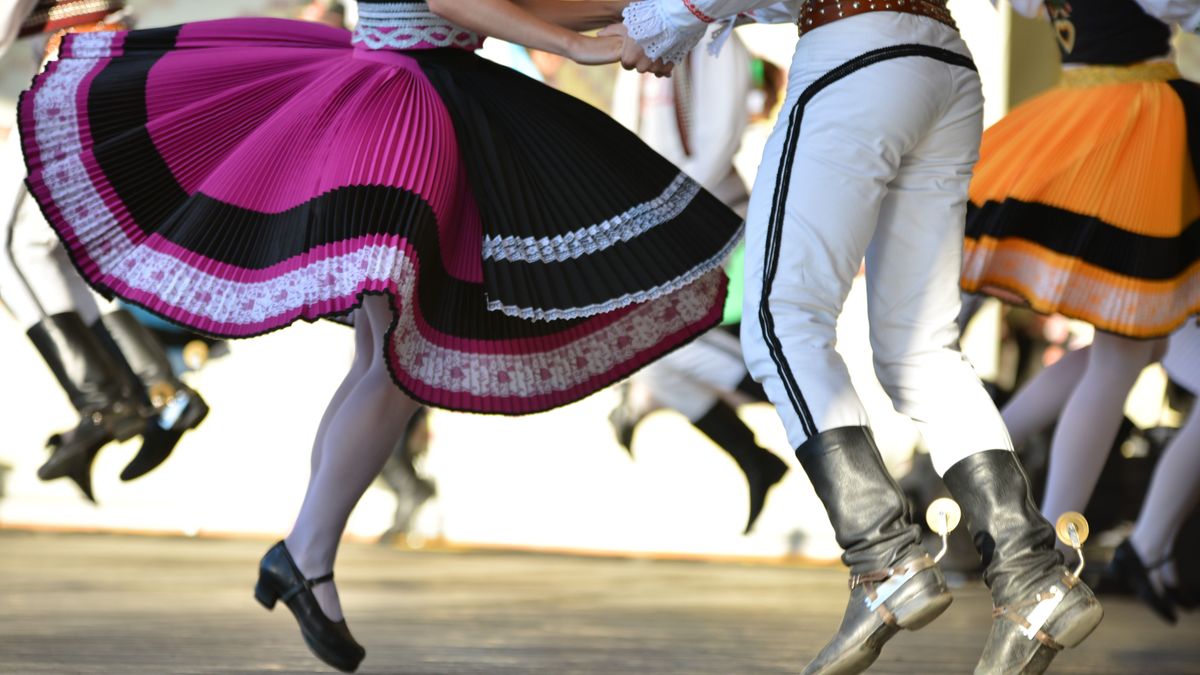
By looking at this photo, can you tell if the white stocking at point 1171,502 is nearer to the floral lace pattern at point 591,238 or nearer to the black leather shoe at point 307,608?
the floral lace pattern at point 591,238

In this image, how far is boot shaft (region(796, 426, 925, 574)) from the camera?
183 centimetres

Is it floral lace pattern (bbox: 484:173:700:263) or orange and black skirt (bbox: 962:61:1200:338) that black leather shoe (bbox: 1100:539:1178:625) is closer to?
orange and black skirt (bbox: 962:61:1200:338)

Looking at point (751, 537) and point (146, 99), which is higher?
point (146, 99)

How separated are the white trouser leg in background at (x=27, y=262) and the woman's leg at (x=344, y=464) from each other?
1.37m

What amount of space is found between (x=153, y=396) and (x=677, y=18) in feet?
6.37

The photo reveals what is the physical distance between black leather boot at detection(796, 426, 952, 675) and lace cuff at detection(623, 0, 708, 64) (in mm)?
574

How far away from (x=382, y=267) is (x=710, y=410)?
7.03 ft

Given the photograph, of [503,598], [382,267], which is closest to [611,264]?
[382,267]

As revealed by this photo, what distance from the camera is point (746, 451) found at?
4.02 metres

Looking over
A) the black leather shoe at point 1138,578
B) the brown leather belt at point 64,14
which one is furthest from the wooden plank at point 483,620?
the brown leather belt at point 64,14

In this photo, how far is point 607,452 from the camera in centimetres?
536

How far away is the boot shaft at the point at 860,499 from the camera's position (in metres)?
1.83

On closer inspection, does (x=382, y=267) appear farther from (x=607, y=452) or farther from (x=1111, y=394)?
(x=607, y=452)

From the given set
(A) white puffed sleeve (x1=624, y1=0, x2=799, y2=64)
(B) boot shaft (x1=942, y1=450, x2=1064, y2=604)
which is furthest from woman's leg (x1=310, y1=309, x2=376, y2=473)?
(B) boot shaft (x1=942, y1=450, x2=1064, y2=604)
